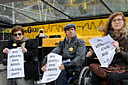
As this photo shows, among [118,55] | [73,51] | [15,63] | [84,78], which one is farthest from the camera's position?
[84,78]

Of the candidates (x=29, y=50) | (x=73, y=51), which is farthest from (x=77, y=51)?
(x=29, y=50)

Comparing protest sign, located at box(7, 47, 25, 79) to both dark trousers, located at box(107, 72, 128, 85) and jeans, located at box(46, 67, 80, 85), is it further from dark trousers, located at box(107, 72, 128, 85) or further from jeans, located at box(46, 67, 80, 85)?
dark trousers, located at box(107, 72, 128, 85)

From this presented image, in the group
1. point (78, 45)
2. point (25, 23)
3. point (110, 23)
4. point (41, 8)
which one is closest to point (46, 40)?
point (41, 8)

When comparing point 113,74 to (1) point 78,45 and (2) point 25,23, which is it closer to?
(1) point 78,45

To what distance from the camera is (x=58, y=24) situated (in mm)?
8562

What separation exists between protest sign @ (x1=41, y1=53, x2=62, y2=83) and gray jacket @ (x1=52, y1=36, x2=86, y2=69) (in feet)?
0.45

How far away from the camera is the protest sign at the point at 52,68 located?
8.83 feet

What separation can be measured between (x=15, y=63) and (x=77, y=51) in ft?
3.66

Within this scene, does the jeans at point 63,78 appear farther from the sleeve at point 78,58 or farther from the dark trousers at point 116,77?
the dark trousers at point 116,77

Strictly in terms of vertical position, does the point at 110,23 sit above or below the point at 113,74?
above

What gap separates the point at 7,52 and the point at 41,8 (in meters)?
5.98

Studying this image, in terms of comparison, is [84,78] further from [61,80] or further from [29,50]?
[29,50]

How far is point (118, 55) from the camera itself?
2.31 metres

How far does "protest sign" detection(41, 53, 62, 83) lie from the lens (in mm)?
2691
